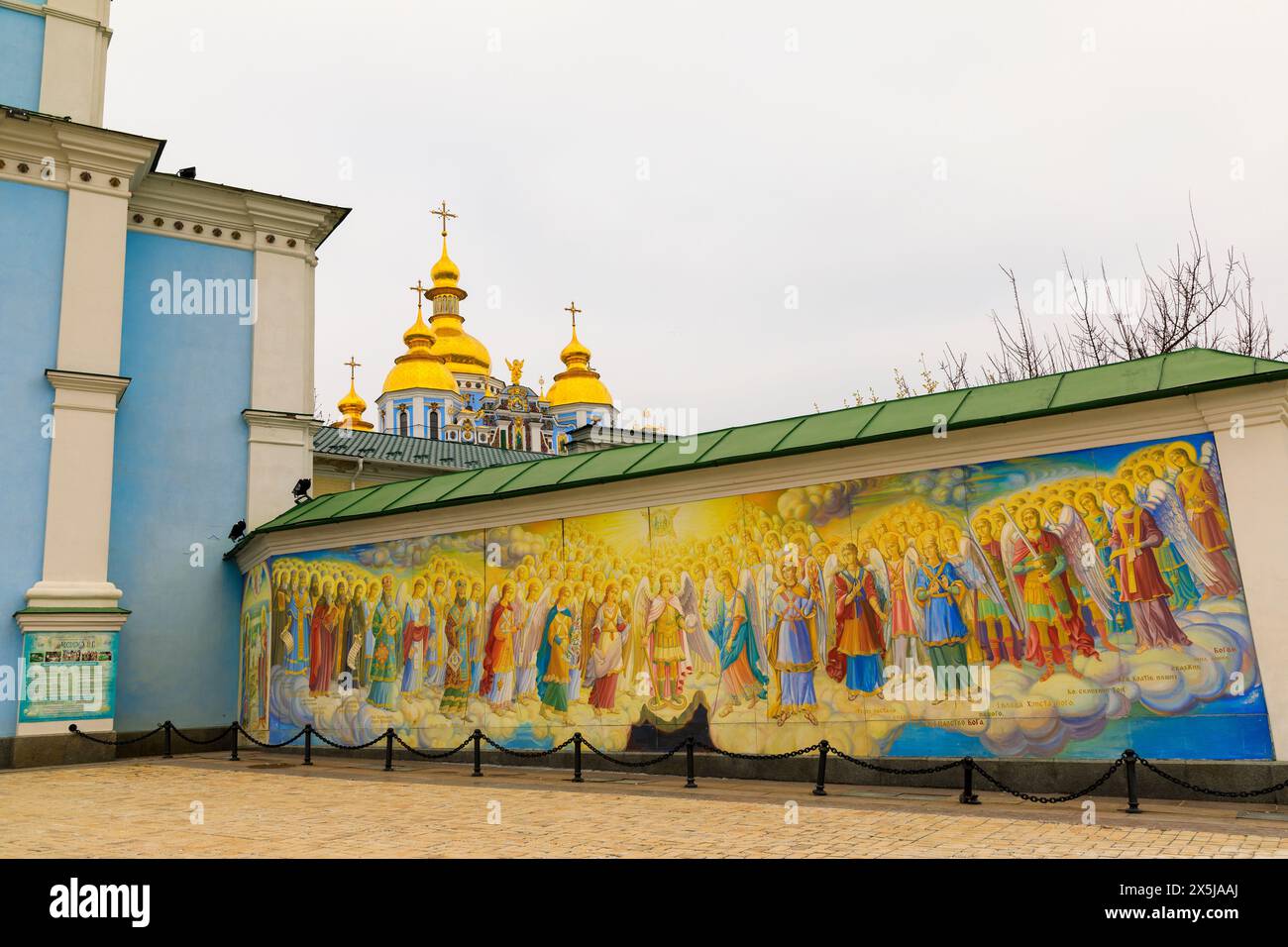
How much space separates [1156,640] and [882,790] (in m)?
3.17

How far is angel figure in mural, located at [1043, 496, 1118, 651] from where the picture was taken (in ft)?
34.5

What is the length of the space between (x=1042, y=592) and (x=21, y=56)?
19352mm

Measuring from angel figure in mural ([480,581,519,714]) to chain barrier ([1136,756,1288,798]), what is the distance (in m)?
8.24

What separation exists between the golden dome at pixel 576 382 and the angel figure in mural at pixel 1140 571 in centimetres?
5835

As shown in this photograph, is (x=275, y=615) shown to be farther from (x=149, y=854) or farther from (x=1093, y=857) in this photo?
(x=1093, y=857)

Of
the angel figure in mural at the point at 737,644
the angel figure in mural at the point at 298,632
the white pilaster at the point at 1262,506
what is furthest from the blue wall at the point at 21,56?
the white pilaster at the point at 1262,506

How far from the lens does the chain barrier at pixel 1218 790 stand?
907 centimetres

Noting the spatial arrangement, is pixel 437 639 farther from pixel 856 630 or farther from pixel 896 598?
pixel 896 598

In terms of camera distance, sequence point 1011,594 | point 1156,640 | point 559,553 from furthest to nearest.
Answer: point 559,553
point 1011,594
point 1156,640

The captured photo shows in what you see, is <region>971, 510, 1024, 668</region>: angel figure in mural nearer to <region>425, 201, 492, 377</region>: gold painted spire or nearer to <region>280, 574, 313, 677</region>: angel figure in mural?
<region>280, 574, 313, 677</region>: angel figure in mural

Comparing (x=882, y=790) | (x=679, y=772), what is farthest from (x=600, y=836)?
(x=679, y=772)

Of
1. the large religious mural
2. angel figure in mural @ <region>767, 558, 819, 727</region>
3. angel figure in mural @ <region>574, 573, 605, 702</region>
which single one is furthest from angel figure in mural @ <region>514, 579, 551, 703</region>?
angel figure in mural @ <region>767, 558, 819, 727</region>

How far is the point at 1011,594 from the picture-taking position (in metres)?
11.1

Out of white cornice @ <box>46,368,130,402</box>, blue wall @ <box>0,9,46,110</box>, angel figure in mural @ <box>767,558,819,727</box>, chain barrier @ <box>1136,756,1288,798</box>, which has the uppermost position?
blue wall @ <box>0,9,46,110</box>
